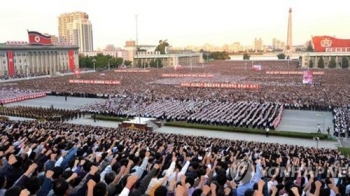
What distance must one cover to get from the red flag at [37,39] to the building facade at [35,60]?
110cm

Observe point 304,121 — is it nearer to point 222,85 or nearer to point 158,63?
point 222,85

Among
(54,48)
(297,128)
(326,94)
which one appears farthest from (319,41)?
(297,128)

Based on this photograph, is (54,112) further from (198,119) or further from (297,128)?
(297,128)

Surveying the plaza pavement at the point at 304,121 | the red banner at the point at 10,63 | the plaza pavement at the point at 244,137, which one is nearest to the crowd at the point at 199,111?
the plaza pavement at the point at 304,121

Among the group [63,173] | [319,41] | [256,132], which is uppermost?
[319,41]

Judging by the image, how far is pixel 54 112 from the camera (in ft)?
111

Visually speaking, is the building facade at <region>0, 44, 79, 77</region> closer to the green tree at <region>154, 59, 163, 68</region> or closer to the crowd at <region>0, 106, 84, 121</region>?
the green tree at <region>154, 59, 163, 68</region>

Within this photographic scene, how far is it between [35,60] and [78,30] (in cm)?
9924

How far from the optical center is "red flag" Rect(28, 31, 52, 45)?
89.7m

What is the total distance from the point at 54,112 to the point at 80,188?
98.4ft

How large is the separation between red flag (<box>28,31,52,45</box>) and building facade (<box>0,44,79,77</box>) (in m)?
1.10

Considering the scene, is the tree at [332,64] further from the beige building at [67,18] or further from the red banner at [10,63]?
the beige building at [67,18]

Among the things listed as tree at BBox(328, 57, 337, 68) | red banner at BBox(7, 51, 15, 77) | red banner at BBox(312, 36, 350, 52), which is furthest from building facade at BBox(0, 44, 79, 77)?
tree at BBox(328, 57, 337, 68)

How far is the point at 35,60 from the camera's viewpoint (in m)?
92.9
